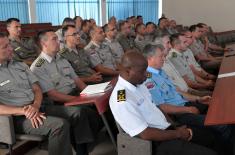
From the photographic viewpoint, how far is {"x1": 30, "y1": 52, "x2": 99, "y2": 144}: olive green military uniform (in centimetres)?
266

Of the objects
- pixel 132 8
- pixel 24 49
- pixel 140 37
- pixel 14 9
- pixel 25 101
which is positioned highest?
pixel 132 8

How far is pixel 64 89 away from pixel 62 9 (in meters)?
4.67

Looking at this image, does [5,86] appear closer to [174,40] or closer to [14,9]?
[174,40]

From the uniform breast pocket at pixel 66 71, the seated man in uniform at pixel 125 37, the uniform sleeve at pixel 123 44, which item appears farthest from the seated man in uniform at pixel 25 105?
the uniform sleeve at pixel 123 44

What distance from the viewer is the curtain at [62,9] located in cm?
696

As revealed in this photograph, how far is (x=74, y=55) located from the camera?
373 centimetres

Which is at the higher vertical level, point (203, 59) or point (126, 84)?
point (126, 84)

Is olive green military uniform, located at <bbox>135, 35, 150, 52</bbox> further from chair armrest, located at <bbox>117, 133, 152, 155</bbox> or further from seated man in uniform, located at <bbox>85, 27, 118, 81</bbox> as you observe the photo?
chair armrest, located at <bbox>117, 133, 152, 155</bbox>

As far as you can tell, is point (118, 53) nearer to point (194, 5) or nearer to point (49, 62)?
point (49, 62)

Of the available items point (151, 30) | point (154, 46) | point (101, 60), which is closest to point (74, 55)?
point (101, 60)

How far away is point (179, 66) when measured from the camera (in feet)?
12.0

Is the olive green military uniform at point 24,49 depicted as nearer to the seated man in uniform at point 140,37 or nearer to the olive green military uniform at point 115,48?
the olive green military uniform at point 115,48

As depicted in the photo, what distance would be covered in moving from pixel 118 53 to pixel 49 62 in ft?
6.84

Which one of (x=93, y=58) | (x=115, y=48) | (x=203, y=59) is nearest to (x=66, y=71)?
(x=93, y=58)
